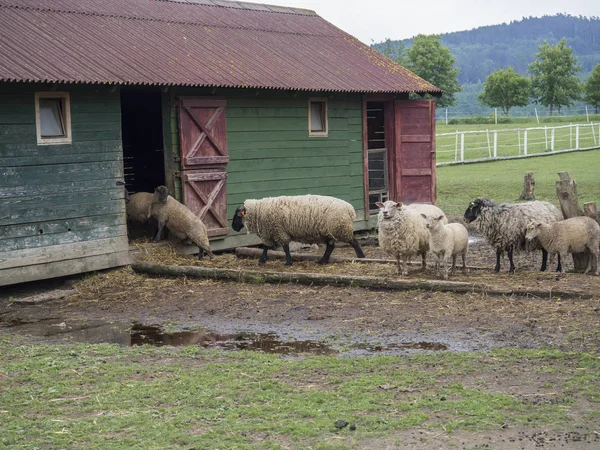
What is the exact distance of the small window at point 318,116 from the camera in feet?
58.9

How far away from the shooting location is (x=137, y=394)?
24.5 ft

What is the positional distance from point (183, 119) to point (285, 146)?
2.73 meters

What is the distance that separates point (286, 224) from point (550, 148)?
3182cm

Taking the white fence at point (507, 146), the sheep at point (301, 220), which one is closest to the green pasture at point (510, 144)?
the white fence at point (507, 146)

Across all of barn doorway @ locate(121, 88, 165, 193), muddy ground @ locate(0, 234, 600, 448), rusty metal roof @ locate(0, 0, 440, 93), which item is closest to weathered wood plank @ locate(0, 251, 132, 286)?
muddy ground @ locate(0, 234, 600, 448)

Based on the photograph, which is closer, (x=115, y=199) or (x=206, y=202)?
(x=115, y=199)

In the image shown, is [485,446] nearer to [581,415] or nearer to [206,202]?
[581,415]

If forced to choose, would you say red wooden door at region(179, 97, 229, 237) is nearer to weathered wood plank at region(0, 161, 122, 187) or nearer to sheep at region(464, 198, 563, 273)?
weathered wood plank at region(0, 161, 122, 187)

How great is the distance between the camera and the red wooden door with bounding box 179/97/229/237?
603 inches

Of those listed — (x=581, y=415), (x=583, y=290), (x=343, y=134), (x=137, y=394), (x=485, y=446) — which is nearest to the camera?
(x=485, y=446)

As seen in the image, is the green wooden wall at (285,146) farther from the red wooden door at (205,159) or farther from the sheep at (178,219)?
the sheep at (178,219)

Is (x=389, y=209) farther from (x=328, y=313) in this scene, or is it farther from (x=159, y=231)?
(x=159, y=231)

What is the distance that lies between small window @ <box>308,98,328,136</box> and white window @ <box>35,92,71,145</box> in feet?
18.8

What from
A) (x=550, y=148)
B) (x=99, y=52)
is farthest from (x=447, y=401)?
(x=550, y=148)
